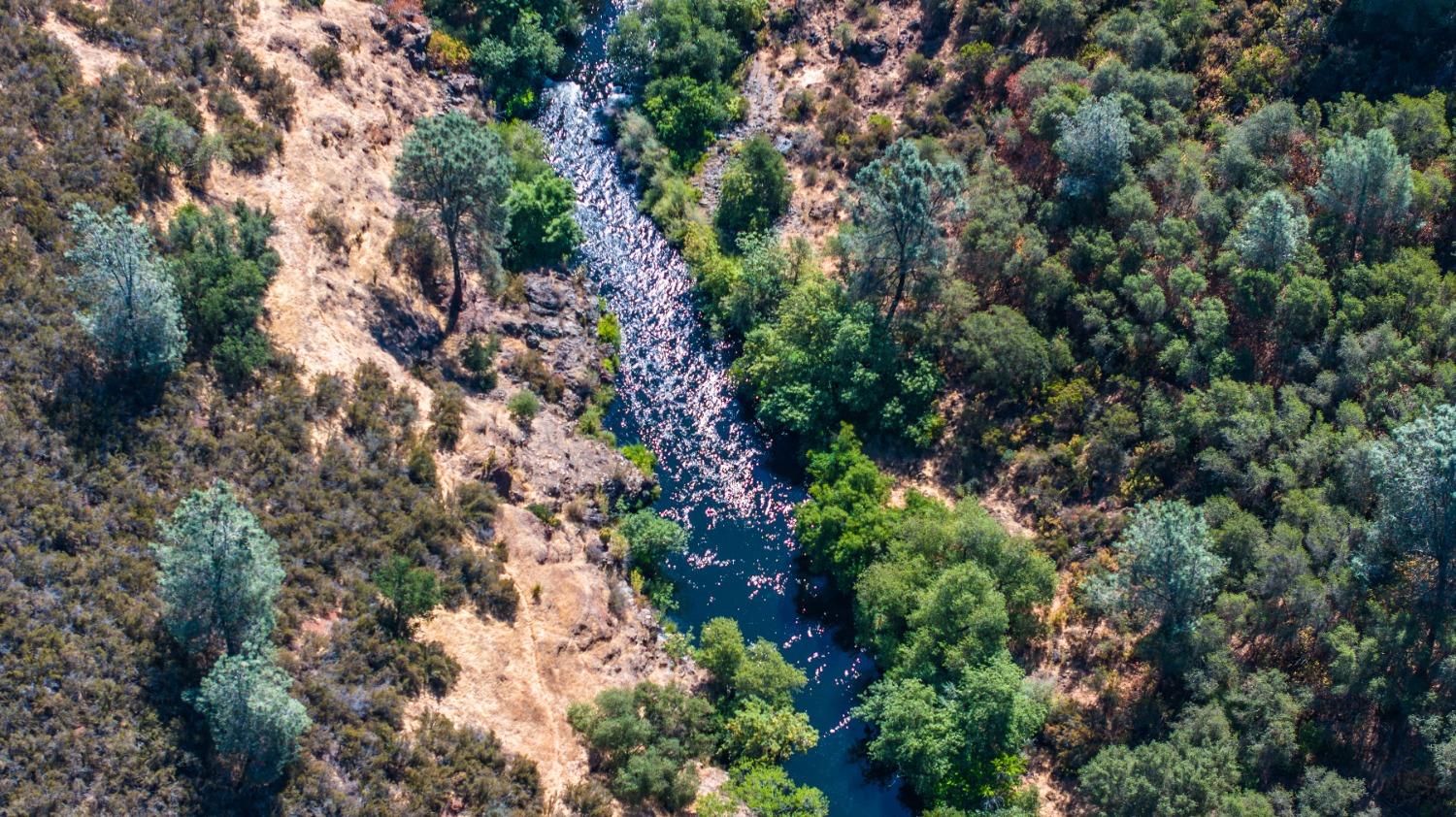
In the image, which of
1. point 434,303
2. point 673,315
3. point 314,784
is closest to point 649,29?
point 673,315

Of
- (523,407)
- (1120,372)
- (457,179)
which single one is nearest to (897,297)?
(1120,372)

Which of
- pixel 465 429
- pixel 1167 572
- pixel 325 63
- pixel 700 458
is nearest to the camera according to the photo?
pixel 1167 572

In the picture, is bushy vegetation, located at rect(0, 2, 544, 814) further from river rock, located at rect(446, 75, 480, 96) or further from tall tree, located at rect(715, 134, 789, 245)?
tall tree, located at rect(715, 134, 789, 245)

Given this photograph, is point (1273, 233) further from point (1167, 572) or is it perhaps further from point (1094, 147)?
point (1167, 572)

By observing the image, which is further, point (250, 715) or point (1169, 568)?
point (1169, 568)

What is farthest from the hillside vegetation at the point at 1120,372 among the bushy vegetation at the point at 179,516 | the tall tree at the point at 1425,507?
the bushy vegetation at the point at 179,516

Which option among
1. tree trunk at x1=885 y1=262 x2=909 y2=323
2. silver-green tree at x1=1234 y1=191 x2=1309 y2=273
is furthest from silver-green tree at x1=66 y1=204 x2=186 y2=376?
silver-green tree at x1=1234 y1=191 x2=1309 y2=273
